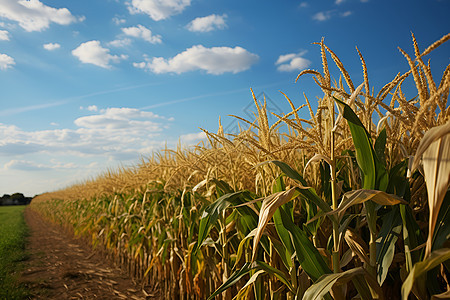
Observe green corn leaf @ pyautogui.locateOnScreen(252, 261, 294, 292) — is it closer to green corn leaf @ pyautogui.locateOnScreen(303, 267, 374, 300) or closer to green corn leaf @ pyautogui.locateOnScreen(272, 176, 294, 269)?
green corn leaf @ pyautogui.locateOnScreen(272, 176, 294, 269)

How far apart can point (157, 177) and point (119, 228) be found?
1.99 m

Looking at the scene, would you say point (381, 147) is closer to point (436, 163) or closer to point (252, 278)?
point (436, 163)

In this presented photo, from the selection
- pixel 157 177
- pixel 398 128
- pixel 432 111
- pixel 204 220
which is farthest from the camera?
pixel 157 177

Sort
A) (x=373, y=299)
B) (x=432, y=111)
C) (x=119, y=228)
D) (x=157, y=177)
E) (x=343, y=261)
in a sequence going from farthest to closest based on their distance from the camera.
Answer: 1. (x=119, y=228)
2. (x=157, y=177)
3. (x=343, y=261)
4. (x=373, y=299)
5. (x=432, y=111)

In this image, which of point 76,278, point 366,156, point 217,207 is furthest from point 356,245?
point 76,278

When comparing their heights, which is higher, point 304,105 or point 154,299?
point 304,105

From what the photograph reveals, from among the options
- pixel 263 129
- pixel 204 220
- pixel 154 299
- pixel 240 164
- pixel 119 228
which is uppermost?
pixel 263 129

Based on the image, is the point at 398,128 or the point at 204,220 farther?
the point at 204,220

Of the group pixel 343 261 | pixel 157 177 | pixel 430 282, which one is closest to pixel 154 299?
pixel 157 177

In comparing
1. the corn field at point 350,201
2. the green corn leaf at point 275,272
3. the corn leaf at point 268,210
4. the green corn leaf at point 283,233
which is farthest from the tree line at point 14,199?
the corn leaf at point 268,210

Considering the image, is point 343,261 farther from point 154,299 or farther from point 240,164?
point 154,299

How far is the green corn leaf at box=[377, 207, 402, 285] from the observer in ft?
4.14

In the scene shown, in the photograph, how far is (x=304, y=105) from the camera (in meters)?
1.68

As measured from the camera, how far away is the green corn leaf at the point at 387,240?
49.7 inches
